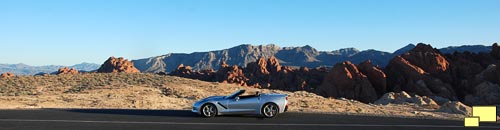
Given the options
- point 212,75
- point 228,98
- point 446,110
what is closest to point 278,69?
point 212,75

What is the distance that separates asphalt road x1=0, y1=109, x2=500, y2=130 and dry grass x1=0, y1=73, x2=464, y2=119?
434 centimetres

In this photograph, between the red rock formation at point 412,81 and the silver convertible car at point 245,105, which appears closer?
the silver convertible car at point 245,105

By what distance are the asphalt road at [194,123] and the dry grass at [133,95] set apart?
171 inches

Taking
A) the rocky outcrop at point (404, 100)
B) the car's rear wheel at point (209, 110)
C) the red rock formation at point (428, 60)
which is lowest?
the car's rear wheel at point (209, 110)

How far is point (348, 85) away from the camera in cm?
6706

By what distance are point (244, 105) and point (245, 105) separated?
3 cm

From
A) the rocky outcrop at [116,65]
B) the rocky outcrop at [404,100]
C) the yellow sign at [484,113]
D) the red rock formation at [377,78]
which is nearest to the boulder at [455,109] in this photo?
the rocky outcrop at [404,100]

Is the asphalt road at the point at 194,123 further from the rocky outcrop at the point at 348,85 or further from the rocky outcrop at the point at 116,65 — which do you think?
the rocky outcrop at the point at 116,65

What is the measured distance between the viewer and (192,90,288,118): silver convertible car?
56.9ft

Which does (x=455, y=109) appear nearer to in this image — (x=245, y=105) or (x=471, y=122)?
(x=471, y=122)

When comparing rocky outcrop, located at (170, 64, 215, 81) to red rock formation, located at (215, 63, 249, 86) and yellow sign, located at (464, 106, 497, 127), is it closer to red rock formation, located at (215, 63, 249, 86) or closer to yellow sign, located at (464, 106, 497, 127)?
red rock formation, located at (215, 63, 249, 86)

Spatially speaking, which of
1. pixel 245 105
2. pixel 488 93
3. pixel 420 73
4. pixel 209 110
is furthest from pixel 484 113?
pixel 420 73

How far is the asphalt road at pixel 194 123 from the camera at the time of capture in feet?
47.6

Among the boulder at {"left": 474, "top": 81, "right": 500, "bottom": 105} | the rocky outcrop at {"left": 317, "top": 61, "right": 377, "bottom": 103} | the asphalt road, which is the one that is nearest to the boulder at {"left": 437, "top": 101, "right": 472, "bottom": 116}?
the asphalt road
